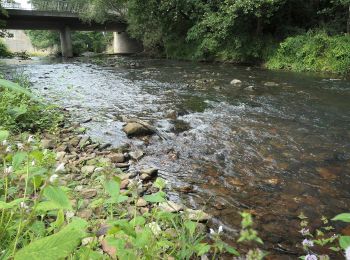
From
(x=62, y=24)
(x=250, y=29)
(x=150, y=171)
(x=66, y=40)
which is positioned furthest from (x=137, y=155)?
(x=62, y=24)

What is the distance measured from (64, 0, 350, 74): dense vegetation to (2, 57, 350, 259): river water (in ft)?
17.2

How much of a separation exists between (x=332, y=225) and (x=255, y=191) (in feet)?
3.05

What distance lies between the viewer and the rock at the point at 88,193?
314cm

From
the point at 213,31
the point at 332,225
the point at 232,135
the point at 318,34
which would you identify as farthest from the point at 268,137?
the point at 213,31

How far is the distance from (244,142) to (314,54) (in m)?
11.7

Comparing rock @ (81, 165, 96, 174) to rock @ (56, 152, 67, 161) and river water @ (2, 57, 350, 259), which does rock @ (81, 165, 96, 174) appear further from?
river water @ (2, 57, 350, 259)

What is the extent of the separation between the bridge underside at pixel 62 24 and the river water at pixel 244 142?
24.2 meters

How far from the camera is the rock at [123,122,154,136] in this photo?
5930 millimetres

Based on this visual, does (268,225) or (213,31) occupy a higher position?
(213,31)

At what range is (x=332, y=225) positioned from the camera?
322 cm

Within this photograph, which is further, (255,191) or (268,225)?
(255,191)

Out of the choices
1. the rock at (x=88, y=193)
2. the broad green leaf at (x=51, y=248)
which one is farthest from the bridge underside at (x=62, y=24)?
the broad green leaf at (x=51, y=248)

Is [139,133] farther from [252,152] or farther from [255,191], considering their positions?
[255,191]

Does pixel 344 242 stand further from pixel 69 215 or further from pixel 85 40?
pixel 85 40
